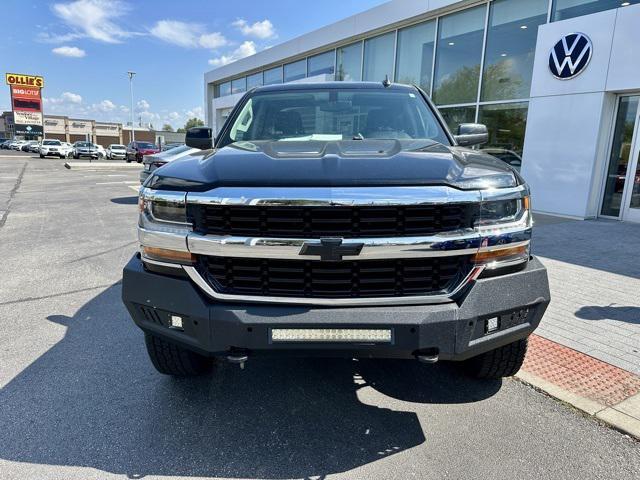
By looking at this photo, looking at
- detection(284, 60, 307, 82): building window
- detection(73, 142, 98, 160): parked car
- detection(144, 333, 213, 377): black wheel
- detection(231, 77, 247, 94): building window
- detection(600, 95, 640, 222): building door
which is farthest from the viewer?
detection(73, 142, 98, 160): parked car

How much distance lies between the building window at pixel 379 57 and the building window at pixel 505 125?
4601 mm

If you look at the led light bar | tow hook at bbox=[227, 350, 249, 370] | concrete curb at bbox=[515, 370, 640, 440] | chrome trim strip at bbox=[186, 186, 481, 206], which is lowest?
concrete curb at bbox=[515, 370, 640, 440]

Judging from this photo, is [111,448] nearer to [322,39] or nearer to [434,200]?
[434,200]

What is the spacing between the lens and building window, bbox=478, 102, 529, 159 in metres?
11.4

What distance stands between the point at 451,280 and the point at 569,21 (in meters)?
10.2

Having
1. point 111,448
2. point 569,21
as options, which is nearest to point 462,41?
point 569,21

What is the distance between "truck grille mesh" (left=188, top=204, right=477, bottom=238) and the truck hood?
117 mm

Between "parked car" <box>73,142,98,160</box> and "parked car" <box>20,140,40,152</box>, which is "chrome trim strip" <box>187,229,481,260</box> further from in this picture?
"parked car" <box>20,140,40,152</box>

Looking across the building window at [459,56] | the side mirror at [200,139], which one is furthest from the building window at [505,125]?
the side mirror at [200,139]

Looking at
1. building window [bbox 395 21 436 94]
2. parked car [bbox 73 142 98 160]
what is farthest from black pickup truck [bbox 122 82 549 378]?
parked car [bbox 73 142 98 160]

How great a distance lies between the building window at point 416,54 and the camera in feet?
46.6

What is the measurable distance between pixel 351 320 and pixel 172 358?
134 cm

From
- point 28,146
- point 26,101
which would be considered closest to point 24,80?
point 26,101

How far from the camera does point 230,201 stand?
215 centimetres
